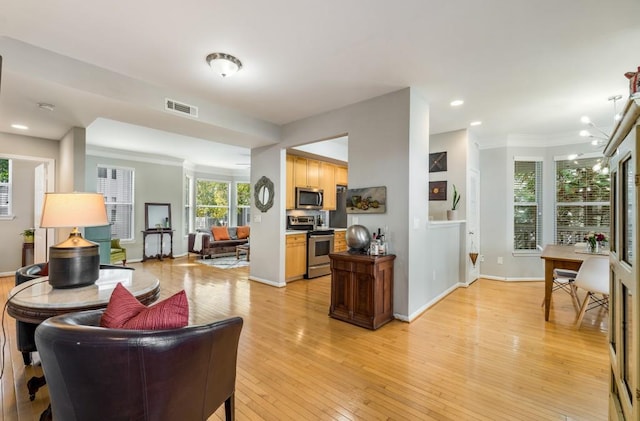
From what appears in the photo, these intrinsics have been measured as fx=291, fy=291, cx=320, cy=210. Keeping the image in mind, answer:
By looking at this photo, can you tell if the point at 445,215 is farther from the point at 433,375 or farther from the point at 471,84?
the point at 433,375

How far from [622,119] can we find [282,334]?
294cm

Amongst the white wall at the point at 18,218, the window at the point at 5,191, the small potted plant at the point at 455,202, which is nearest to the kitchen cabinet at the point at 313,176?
the small potted plant at the point at 455,202

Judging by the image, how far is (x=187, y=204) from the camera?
8.56 metres

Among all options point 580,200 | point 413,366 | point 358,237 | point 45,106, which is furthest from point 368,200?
point 580,200

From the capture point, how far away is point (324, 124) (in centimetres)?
426

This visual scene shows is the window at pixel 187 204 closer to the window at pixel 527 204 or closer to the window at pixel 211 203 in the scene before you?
the window at pixel 211 203

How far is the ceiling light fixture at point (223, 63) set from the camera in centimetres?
270

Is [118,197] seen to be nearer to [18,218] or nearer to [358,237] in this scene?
[18,218]

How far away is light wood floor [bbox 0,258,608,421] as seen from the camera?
1.89 m

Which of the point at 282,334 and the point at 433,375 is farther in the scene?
the point at 282,334

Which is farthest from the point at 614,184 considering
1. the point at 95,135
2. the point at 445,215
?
the point at 95,135

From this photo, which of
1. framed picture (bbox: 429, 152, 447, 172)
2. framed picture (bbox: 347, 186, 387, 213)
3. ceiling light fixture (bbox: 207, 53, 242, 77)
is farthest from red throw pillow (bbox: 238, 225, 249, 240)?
ceiling light fixture (bbox: 207, 53, 242, 77)

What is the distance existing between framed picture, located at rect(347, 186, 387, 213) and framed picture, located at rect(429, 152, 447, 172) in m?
2.25

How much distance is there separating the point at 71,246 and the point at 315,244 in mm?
3985
